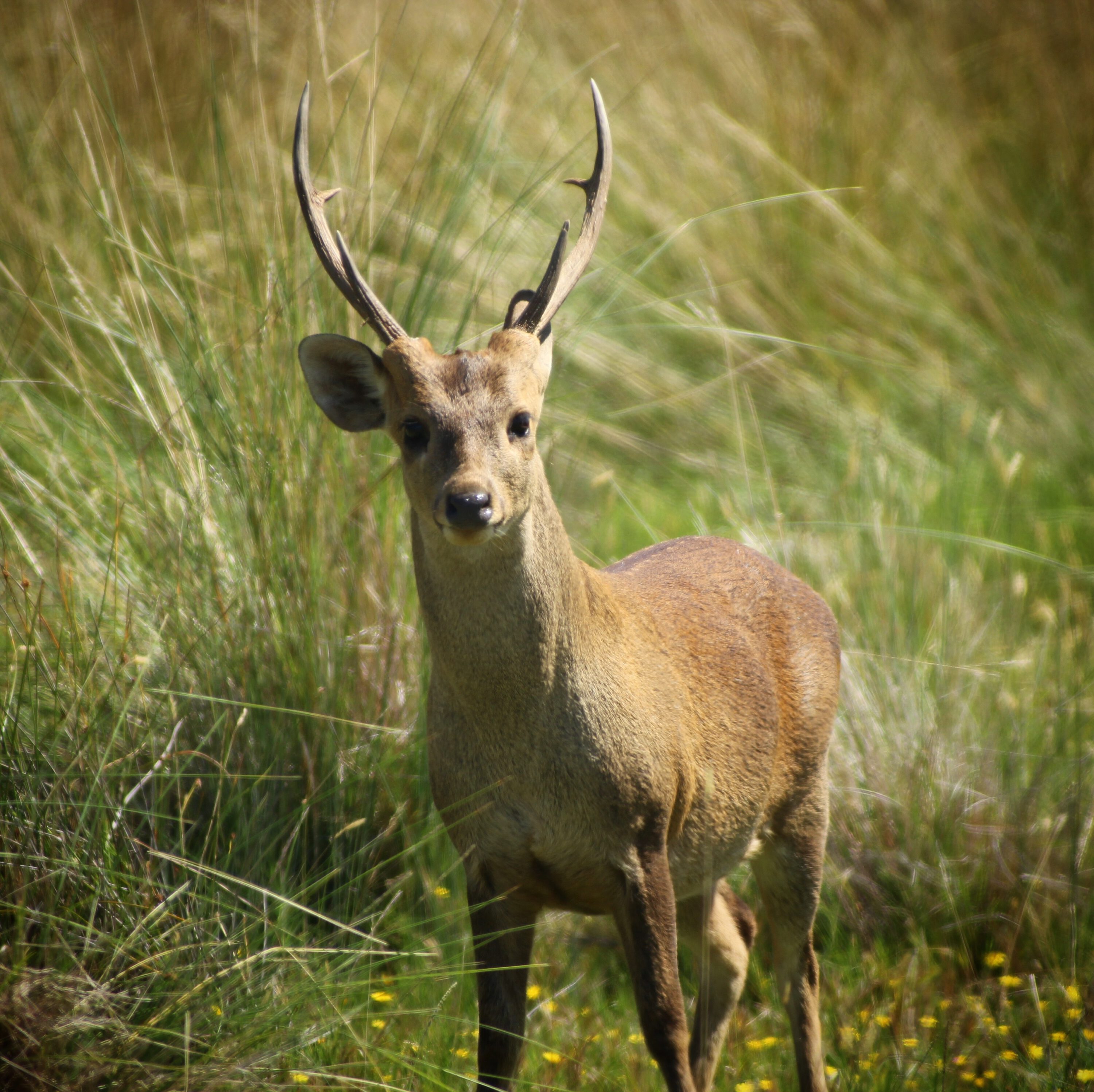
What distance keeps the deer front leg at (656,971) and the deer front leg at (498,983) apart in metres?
0.32

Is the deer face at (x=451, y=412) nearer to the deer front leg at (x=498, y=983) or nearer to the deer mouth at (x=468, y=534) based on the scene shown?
the deer mouth at (x=468, y=534)

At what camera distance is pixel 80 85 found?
6.30 metres

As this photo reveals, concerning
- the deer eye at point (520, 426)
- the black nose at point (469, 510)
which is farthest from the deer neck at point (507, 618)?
the black nose at point (469, 510)

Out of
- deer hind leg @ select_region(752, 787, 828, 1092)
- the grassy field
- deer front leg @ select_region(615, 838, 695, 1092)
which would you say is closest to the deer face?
the grassy field

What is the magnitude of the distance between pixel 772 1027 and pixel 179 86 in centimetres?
595

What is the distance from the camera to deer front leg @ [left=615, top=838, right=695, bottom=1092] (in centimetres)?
316

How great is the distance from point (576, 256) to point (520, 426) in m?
0.60

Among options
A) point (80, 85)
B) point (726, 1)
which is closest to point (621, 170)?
point (726, 1)

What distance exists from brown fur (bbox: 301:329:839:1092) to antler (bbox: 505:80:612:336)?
3.5 inches

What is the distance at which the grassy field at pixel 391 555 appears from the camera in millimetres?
3156

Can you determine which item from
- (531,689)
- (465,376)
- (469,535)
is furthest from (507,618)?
(465,376)

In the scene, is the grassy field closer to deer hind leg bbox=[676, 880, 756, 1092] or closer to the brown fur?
deer hind leg bbox=[676, 880, 756, 1092]

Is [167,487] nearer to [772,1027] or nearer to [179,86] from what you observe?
[772,1027]

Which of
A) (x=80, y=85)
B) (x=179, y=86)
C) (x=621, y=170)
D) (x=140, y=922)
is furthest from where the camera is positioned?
(x=621, y=170)
